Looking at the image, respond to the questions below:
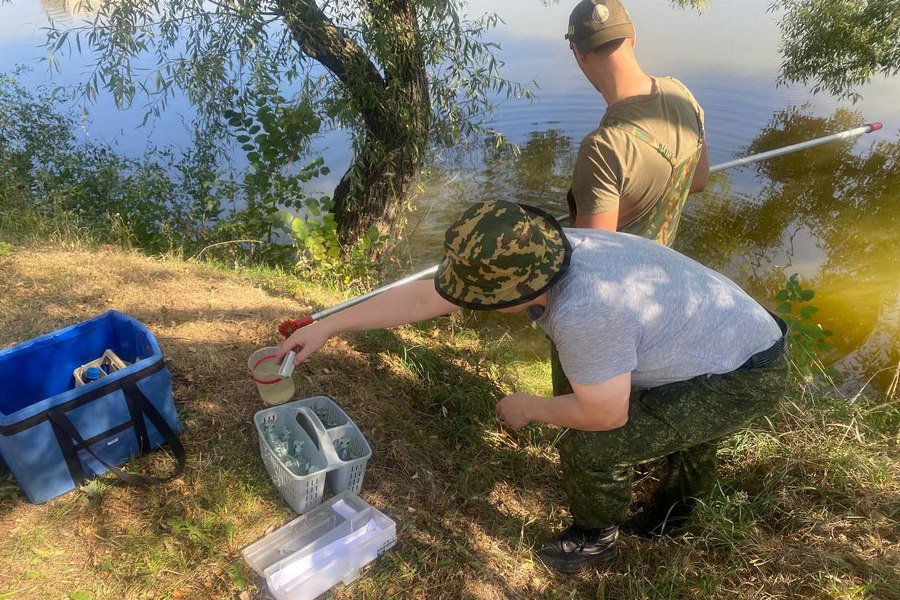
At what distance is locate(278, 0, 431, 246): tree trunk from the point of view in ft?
14.8

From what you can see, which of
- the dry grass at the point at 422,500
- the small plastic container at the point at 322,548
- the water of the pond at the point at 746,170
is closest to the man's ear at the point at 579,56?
the dry grass at the point at 422,500

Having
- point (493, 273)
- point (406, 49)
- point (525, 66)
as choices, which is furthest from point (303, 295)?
point (525, 66)

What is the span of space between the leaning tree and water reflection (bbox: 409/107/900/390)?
4.98 ft

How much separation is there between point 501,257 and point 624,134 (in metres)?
1.06

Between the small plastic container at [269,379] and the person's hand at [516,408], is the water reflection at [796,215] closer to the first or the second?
the small plastic container at [269,379]

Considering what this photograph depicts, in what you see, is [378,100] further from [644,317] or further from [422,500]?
[644,317]

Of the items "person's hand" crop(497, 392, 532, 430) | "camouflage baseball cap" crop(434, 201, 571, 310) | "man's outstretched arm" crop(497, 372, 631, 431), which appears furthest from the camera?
"person's hand" crop(497, 392, 532, 430)

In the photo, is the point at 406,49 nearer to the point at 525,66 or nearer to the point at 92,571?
the point at 92,571

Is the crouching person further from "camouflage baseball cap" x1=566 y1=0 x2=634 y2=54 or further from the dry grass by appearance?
"camouflage baseball cap" x1=566 y1=0 x2=634 y2=54

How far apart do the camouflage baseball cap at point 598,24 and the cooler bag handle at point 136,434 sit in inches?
89.4

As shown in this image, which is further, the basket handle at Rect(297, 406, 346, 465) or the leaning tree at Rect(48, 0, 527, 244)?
the leaning tree at Rect(48, 0, 527, 244)

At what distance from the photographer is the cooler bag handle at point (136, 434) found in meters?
2.13

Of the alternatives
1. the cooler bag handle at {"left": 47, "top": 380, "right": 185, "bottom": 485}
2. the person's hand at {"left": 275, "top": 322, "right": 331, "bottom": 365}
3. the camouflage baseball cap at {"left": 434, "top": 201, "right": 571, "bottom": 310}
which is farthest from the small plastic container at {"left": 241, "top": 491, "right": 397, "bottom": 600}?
the camouflage baseball cap at {"left": 434, "top": 201, "right": 571, "bottom": 310}

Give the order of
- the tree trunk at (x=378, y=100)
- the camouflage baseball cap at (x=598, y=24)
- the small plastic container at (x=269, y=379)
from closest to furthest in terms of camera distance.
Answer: the camouflage baseball cap at (x=598, y=24)
the small plastic container at (x=269, y=379)
the tree trunk at (x=378, y=100)
